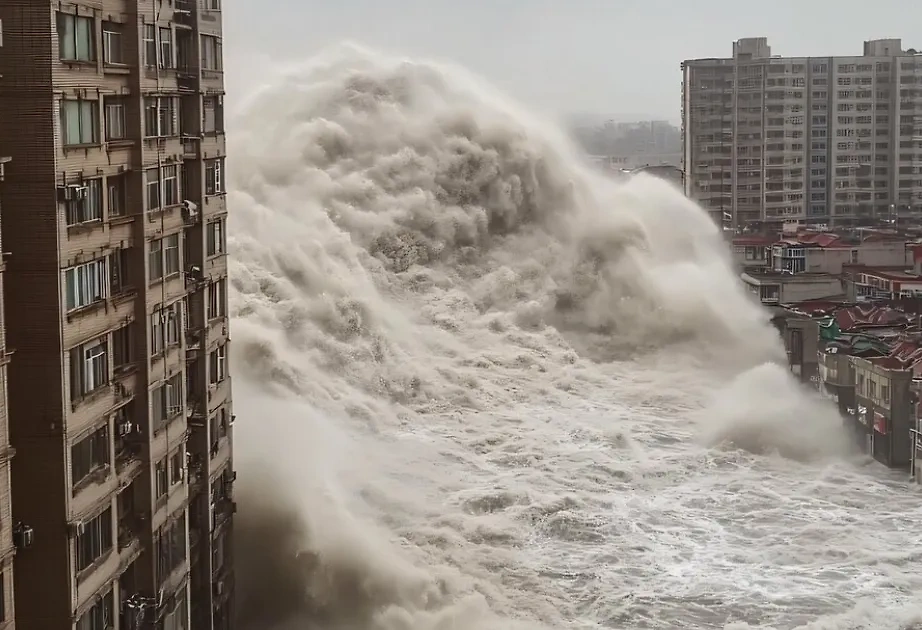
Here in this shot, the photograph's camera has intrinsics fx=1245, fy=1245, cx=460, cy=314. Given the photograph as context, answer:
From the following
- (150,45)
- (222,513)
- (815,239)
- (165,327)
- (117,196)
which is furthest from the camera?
(815,239)

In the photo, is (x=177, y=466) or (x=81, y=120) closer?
(x=81, y=120)

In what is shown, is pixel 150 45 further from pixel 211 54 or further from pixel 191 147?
pixel 211 54

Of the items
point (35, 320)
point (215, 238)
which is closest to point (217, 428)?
point (215, 238)

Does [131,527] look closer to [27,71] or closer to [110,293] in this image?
[110,293]

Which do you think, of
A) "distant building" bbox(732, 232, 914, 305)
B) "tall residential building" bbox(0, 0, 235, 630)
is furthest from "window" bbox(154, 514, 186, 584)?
"distant building" bbox(732, 232, 914, 305)

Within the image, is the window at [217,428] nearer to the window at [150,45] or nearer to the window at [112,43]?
the window at [150,45]

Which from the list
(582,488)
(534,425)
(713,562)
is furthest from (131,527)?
(534,425)

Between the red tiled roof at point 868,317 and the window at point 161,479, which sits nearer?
the window at point 161,479

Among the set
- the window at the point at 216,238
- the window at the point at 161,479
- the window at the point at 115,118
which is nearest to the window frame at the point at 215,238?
the window at the point at 216,238
